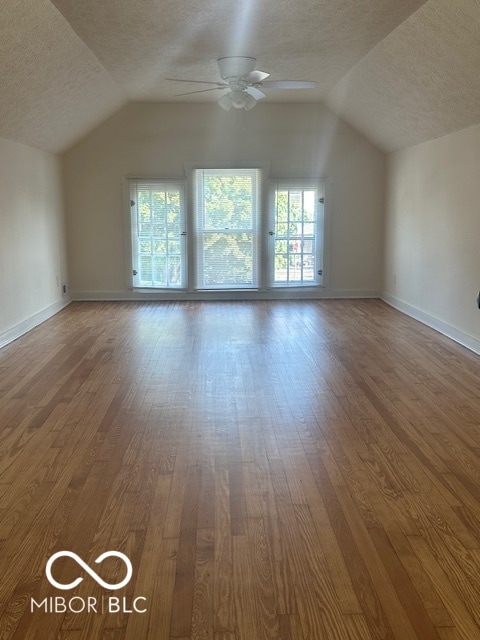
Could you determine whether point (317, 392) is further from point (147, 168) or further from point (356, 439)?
point (147, 168)

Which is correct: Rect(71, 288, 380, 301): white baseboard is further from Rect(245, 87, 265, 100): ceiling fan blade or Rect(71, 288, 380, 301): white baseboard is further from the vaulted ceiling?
Rect(245, 87, 265, 100): ceiling fan blade

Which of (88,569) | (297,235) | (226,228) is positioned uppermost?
(226,228)

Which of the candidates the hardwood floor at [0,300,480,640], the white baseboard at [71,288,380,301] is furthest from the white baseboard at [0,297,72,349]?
the hardwood floor at [0,300,480,640]

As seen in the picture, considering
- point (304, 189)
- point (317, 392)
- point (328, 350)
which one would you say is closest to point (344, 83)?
point (304, 189)

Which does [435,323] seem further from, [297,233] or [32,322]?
[32,322]

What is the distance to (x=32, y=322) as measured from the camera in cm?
715

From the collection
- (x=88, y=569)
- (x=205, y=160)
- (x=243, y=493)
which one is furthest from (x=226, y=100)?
(x=88, y=569)

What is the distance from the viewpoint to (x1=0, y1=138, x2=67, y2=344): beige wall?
6.40m

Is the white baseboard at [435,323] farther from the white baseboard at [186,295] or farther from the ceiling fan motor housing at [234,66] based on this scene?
the ceiling fan motor housing at [234,66]

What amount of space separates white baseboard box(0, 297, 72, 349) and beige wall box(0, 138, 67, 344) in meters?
0.01

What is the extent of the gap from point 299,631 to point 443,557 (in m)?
0.72

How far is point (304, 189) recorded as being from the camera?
891cm

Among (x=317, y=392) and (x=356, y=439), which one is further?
(x=317, y=392)

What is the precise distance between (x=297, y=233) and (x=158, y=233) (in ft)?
6.65
